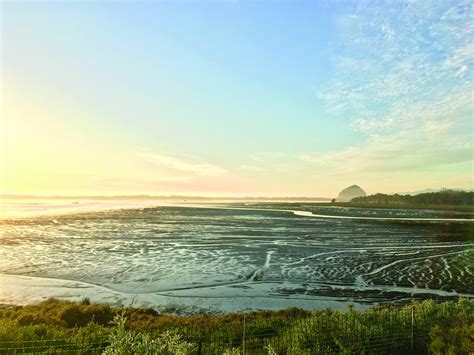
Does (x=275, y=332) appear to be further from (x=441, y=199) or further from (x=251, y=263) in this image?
(x=441, y=199)

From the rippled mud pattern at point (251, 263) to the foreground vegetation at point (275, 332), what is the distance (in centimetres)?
572

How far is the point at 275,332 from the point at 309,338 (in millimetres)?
1527

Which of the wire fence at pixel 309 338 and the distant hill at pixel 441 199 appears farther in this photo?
the distant hill at pixel 441 199

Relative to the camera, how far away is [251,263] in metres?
26.0

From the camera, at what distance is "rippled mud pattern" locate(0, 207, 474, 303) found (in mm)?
19547

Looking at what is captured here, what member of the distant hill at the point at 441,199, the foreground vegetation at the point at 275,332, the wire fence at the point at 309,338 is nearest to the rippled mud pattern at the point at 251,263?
the foreground vegetation at the point at 275,332

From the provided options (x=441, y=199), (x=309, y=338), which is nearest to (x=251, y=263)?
(x=309, y=338)

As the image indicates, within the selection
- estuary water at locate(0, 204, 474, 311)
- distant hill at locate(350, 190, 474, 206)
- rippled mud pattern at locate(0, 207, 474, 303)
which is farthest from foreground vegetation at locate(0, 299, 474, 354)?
distant hill at locate(350, 190, 474, 206)

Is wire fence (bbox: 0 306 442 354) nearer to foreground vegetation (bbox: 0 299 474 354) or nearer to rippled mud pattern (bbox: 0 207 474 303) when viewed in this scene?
foreground vegetation (bbox: 0 299 474 354)

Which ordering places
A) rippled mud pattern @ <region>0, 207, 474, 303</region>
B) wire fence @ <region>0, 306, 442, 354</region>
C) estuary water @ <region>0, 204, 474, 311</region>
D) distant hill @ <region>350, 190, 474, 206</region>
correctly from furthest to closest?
distant hill @ <region>350, 190, 474, 206</region> < rippled mud pattern @ <region>0, 207, 474, 303</region> < estuary water @ <region>0, 204, 474, 311</region> < wire fence @ <region>0, 306, 442, 354</region>

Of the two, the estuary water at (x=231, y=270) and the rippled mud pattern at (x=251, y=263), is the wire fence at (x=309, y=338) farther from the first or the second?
the rippled mud pattern at (x=251, y=263)

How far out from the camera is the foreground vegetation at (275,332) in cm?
897

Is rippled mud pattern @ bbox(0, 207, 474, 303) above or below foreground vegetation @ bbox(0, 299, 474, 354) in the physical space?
below

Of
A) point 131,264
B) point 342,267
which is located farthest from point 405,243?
point 131,264
